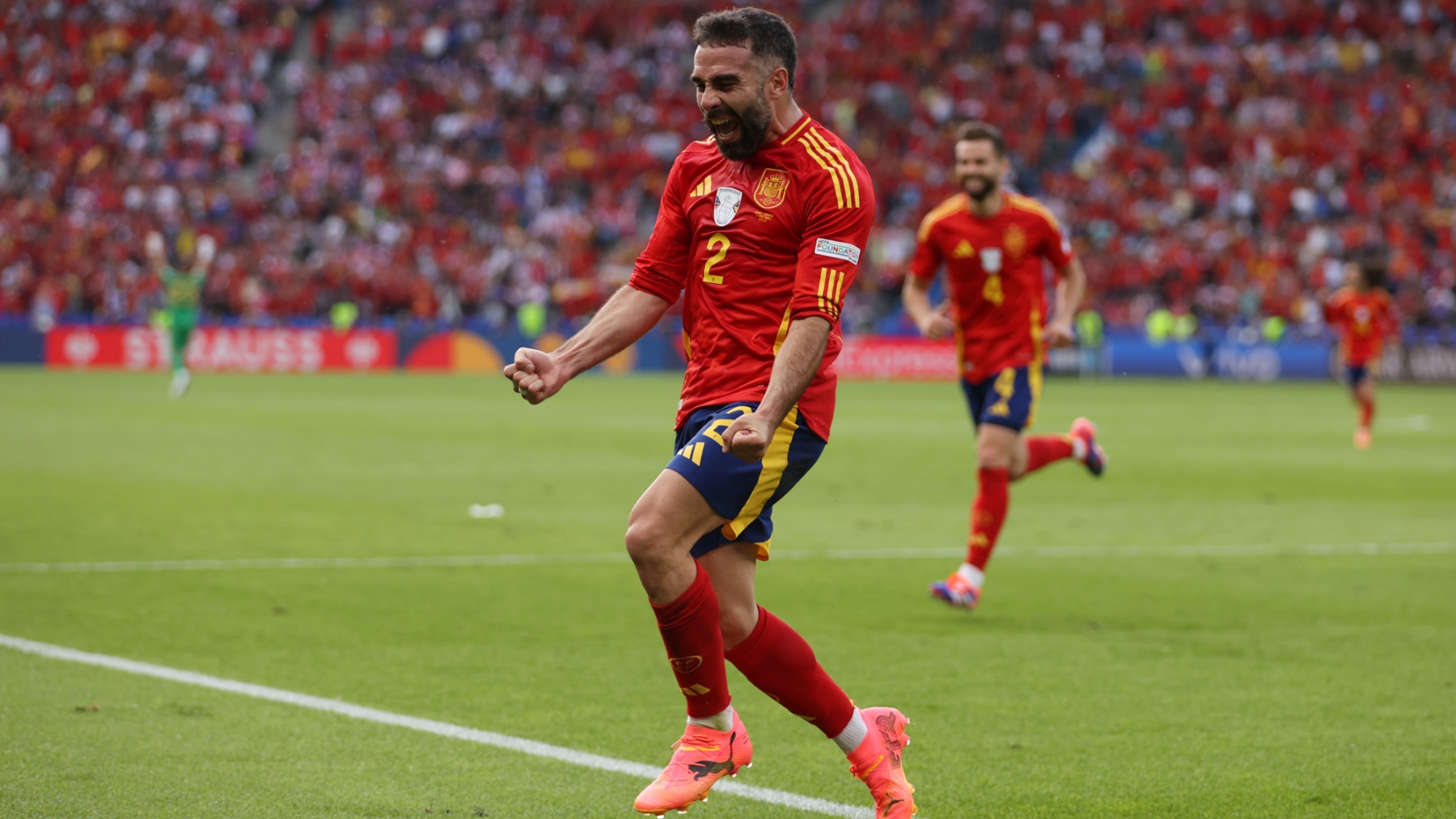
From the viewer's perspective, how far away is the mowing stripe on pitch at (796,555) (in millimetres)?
9023

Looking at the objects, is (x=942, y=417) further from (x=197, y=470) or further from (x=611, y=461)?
(x=197, y=470)

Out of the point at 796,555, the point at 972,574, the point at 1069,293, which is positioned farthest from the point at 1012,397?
the point at 796,555

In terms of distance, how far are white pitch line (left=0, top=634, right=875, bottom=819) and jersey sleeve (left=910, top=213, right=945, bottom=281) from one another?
4.55m

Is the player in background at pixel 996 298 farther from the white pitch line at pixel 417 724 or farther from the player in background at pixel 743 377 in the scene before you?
the player in background at pixel 743 377

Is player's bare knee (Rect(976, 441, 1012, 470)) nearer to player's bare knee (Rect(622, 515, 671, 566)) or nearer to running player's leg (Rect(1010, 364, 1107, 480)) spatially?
running player's leg (Rect(1010, 364, 1107, 480))

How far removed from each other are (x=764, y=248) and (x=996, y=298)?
4632 mm

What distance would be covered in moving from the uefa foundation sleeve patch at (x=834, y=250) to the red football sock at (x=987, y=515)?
4.08 metres

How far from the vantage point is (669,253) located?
4684 mm

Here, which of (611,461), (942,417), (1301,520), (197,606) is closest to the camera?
(197,606)

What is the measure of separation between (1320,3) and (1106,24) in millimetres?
5645

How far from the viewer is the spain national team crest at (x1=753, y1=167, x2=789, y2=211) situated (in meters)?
4.43

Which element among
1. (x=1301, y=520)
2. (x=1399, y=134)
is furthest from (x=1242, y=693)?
(x=1399, y=134)

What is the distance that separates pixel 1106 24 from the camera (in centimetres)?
4375

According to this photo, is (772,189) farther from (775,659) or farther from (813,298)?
(775,659)
